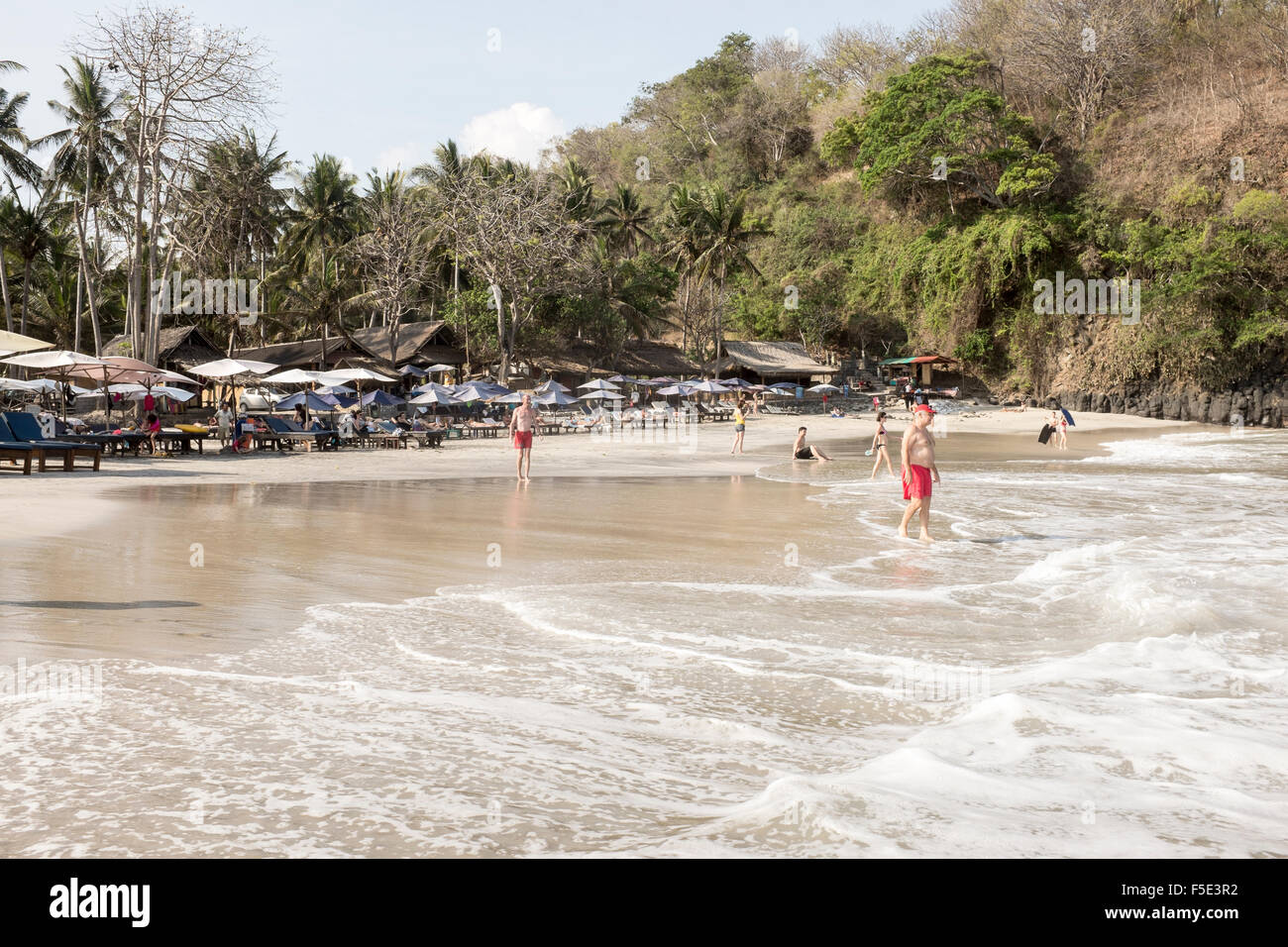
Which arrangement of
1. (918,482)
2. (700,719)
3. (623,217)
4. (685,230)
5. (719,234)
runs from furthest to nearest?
(623,217) < (685,230) < (719,234) < (918,482) < (700,719)

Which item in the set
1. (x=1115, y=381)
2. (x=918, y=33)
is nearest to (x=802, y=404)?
(x=1115, y=381)

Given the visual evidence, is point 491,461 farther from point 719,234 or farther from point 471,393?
point 719,234

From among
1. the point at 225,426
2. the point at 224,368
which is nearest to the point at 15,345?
the point at 224,368

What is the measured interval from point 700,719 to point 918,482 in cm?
697

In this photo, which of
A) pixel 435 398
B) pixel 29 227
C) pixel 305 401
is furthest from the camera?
pixel 29 227

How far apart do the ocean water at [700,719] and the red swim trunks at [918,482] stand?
1.47 metres

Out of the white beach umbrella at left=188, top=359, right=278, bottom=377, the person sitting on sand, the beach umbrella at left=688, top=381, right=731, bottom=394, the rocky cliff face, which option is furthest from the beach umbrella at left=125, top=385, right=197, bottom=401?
the rocky cliff face

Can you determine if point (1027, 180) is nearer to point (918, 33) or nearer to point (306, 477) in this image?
point (918, 33)

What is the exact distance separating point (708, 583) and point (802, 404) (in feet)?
138

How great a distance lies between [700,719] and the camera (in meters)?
4.88

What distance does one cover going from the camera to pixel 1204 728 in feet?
16.0

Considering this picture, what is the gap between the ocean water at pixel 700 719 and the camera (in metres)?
3.60

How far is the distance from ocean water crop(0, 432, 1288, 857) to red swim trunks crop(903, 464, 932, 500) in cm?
147

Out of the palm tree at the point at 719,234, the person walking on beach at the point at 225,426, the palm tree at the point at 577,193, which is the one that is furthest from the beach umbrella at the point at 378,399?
the palm tree at the point at 577,193
